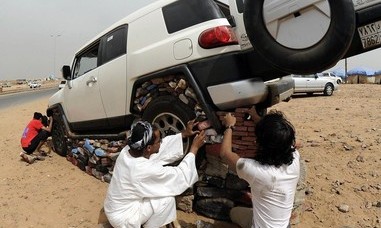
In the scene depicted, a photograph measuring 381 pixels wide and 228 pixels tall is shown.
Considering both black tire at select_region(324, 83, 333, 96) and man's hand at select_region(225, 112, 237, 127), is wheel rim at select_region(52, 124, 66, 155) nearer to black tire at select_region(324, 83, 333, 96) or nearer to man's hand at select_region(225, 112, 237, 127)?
man's hand at select_region(225, 112, 237, 127)

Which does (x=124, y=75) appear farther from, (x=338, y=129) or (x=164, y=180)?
(x=338, y=129)

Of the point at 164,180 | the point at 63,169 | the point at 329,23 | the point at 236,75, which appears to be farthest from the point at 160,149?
the point at 63,169

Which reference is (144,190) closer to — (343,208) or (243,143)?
(243,143)

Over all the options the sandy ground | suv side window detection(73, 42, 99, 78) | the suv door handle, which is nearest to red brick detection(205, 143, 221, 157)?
the sandy ground

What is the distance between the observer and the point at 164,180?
296cm

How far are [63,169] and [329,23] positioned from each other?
4.52 m

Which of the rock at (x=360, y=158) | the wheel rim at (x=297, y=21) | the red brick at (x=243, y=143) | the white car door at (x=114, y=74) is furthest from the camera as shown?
the rock at (x=360, y=158)

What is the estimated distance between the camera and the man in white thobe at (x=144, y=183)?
2.89 metres

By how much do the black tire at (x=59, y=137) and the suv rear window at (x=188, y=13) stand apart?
11.3ft

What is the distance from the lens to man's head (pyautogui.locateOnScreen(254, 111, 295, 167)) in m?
2.47

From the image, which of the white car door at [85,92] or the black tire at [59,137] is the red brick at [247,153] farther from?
the black tire at [59,137]

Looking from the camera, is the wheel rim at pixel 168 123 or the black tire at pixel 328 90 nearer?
the wheel rim at pixel 168 123

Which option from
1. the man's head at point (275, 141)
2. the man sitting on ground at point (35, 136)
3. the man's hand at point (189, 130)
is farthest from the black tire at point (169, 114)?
the man sitting on ground at point (35, 136)

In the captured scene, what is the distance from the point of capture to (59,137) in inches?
264
